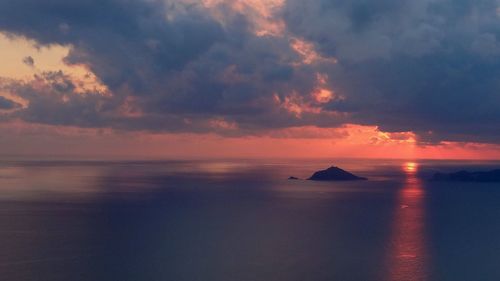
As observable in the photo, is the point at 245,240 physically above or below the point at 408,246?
above

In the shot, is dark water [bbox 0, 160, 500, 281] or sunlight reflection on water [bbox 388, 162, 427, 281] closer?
dark water [bbox 0, 160, 500, 281]

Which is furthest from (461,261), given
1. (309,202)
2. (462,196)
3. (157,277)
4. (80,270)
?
(462,196)

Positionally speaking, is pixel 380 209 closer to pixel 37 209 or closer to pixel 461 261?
pixel 461 261

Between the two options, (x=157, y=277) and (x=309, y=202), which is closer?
(x=157, y=277)

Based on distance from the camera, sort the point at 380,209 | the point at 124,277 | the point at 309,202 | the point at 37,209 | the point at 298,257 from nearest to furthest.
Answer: the point at 124,277, the point at 298,257, the point at 37,209, the point at 380,209, the point at 309,202

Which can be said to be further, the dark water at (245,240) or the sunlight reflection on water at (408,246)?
the sunlight reflection on water at (408,246)

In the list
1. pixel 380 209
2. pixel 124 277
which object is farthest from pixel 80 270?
pixel 380 209

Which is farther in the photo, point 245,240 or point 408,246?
point 245,240

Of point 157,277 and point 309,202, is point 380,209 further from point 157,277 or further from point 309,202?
point 157,277

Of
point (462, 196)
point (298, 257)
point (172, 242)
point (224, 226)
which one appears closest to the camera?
point (298, 257)
